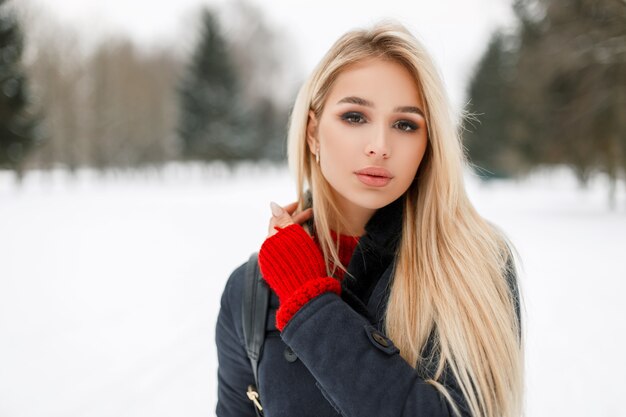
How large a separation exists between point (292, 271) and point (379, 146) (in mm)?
525

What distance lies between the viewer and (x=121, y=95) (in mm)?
32531

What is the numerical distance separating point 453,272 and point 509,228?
11596mm

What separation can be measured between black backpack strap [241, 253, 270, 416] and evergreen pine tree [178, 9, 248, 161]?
33.0 meters

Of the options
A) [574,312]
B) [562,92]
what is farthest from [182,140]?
Answer: [574,312]

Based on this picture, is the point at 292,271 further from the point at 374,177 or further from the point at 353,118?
the point at 353,118

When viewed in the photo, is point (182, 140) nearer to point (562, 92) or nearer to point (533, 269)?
point (562, 92)

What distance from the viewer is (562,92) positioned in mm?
14867

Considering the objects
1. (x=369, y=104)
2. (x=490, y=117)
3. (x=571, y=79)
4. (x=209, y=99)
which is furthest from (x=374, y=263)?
(x=490, y=117)

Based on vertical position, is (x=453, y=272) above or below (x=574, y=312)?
above

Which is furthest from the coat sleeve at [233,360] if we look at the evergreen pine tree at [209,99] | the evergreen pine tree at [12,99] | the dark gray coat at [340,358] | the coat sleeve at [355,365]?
the evergreen pine tree at [209,99]

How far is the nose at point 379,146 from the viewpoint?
1.37 meters

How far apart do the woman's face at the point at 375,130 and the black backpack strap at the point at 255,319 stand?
48 cm

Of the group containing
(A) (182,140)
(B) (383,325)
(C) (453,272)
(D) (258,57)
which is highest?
(D) (258,57)

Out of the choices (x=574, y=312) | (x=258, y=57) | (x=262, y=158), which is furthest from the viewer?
(x=262, y=158)
